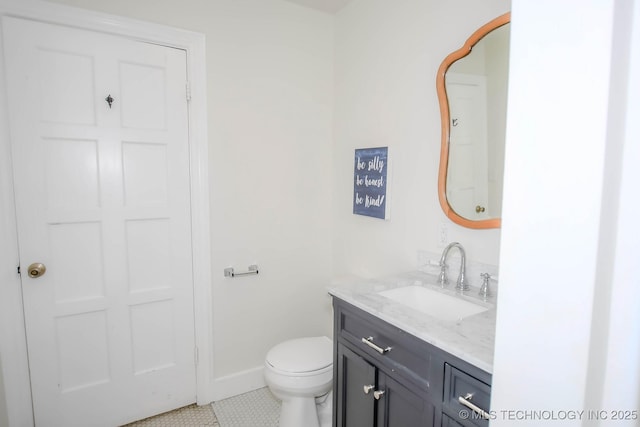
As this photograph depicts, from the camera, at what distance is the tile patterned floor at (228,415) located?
1940 millimetres

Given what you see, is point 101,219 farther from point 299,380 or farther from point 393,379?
point 393,379

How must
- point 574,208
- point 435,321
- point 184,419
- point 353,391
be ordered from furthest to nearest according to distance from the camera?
point 184,419
point 353,391
point 435,321
point 574,208

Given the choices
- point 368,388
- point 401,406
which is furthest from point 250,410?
point 401,406

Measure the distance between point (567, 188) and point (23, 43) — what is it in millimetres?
2214

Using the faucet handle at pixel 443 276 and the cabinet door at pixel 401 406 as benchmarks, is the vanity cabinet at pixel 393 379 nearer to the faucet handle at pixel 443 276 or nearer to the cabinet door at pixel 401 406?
the cabinet door at pixel 401 406

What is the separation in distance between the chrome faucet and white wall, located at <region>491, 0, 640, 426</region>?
2.91 ft

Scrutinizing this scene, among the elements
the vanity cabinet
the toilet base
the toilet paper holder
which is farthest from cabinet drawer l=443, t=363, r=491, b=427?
the toilet paper holder

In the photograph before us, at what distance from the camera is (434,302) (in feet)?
4.80

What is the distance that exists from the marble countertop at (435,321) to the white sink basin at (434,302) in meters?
0.02

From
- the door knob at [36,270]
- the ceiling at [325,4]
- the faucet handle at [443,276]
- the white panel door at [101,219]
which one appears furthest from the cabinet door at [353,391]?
the ceiling at [325,4]

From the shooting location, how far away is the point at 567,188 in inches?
20.0

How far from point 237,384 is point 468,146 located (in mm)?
1995

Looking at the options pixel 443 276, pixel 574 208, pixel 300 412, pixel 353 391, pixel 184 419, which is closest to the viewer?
pixel 574 208

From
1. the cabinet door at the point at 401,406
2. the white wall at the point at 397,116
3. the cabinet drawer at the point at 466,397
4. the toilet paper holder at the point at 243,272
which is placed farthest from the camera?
the toilet paper holder at the point at 243,272
